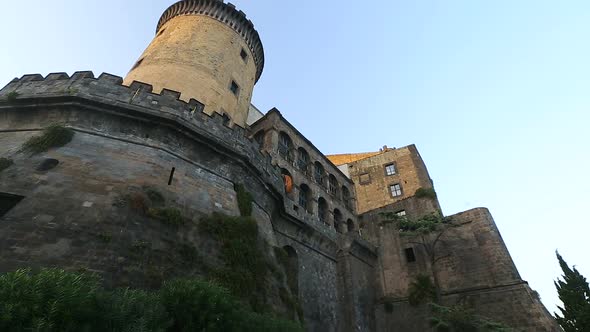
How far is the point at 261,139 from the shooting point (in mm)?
20188

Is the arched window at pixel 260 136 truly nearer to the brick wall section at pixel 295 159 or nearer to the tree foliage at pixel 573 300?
the brick wall section at pixel 295 159

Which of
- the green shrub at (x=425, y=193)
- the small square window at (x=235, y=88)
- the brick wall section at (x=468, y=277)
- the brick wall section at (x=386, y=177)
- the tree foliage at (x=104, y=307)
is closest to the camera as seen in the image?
the tree foliage at (x=104, y=307)

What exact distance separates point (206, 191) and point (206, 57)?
10.1 metres

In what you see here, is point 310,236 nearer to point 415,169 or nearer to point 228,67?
point 228,67

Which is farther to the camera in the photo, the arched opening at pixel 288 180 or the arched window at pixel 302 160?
the arched window at pixel 302 160

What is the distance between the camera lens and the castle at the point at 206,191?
273 inches

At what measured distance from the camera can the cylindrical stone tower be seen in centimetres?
1538

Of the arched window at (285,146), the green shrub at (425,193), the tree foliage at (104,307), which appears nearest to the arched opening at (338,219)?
the arched window at (285,146)

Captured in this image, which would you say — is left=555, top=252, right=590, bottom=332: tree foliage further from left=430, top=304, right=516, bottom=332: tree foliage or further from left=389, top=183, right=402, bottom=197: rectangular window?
left=389, top=183, right=402, bottom=197: rectangular window

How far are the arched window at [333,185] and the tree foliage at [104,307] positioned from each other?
18.9 meters

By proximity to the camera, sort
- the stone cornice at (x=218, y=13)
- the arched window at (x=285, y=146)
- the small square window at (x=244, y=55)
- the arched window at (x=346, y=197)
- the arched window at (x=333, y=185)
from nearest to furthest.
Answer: the stone cornice at (x=218, y=13), the small square window at (x=244, y=55), the arched window at (x=285, y=146), the arched window at (x=333, y=185), the arched window at (x=346, y=197)

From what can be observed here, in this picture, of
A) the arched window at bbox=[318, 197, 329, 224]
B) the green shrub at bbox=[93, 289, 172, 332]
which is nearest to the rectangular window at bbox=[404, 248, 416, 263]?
the arched window at bbox=[318, 197, 329, 224]

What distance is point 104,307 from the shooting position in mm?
3777

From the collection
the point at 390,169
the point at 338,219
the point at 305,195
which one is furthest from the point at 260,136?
the point at 390,169
